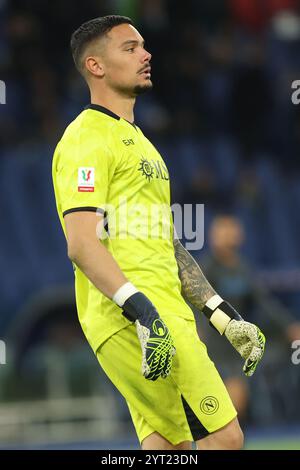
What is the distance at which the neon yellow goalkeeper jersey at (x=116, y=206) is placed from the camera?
16.1 feet

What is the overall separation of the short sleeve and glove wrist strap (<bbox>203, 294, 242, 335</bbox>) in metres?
0.83

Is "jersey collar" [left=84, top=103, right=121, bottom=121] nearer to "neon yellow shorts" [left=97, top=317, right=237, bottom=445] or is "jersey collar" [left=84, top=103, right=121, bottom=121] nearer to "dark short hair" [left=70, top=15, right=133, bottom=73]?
"dark short hair" [left=70, top=15, right=133, bottom=73]

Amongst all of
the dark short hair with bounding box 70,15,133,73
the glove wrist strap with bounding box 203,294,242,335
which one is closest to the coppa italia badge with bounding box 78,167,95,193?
the dark short hair with bounding box 70,15,133,73

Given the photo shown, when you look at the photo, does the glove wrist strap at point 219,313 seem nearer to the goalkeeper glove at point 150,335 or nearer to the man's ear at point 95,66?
the goalkeeper glove at point 150,335

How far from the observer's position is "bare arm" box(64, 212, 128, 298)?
478 cm

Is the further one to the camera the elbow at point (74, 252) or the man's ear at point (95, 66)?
the man's ear at point (95, 66)

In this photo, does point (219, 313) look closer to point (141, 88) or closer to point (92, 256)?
point (92, 256)

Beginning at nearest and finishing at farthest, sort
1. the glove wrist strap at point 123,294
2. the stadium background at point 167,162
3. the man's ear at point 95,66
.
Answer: the glove wrist strap at point 123,294 < the man's ear at point 95,66 < the stadium background at point 167,162

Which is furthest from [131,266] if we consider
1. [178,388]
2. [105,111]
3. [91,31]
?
[91,31]

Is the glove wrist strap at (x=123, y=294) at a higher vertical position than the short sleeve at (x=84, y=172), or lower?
lower

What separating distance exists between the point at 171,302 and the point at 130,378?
1.22 ft

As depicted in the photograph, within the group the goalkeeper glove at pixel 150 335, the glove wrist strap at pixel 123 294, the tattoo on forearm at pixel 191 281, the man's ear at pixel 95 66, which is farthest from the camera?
the tattoo on forearm at pixel 191 281

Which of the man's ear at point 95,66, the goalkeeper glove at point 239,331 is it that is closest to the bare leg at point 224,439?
the goalkeeper glove at point 239,331
